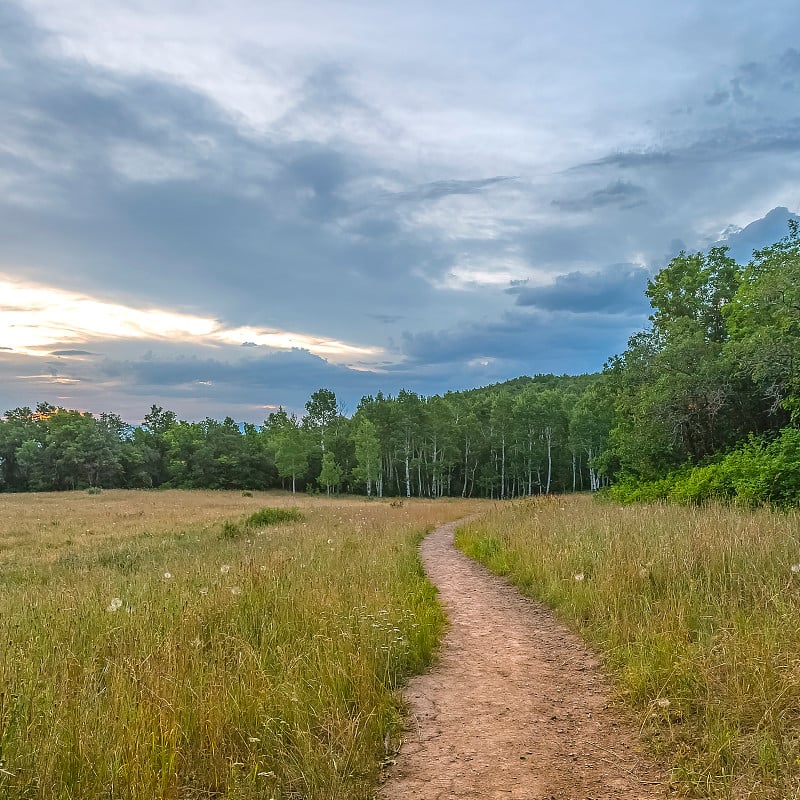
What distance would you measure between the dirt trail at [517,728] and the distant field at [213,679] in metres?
0.30

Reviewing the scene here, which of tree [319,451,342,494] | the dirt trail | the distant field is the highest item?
the distant field

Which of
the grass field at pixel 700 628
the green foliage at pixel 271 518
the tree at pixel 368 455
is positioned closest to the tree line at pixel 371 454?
the tree at pixel 368 455

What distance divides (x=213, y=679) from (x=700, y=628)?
4.65 metres

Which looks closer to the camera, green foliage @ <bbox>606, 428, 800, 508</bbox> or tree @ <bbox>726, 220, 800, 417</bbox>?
green foliage @ <bbox>606, 428, 800, 508</bbox>

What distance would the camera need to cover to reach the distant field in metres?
3.31

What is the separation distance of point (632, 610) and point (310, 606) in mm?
3797

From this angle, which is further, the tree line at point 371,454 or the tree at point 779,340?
the tree line at point 371,454

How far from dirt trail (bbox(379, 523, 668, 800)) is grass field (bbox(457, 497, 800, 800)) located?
0.29 m

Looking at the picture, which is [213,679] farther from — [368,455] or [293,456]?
[293,456]

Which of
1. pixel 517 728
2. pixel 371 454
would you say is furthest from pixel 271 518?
pixel 371 454

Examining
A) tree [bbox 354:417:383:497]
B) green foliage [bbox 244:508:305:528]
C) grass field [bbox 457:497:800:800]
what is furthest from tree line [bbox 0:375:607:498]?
grass field [bbox 457:497:800:800]

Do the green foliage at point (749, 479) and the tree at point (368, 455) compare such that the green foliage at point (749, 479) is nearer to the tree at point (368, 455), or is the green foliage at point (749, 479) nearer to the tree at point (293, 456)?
the tree at point (368, 455)

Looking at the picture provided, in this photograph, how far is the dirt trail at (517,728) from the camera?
3.45 metres

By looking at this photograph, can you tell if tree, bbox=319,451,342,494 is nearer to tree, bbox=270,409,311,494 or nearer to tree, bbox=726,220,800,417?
tree, bbox=270,409,311,494
